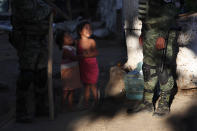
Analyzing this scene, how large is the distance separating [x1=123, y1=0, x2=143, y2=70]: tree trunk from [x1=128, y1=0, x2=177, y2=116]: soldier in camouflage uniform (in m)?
1.05

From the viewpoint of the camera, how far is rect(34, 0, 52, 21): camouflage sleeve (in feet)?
13.1

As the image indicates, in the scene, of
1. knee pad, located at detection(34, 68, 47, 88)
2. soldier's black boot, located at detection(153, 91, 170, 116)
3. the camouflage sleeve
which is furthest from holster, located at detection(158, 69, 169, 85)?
the camouflage sleeve

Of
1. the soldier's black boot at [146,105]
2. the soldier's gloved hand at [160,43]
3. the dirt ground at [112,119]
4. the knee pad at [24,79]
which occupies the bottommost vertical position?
the dirt ground at [112,119]

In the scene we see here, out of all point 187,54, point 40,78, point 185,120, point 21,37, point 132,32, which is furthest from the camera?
point 132,32

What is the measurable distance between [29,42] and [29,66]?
303 mm

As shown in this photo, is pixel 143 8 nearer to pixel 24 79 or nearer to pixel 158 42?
pixel 158 42

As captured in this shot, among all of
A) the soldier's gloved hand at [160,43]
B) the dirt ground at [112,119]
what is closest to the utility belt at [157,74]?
the soldier's gloved hand at [160,43]

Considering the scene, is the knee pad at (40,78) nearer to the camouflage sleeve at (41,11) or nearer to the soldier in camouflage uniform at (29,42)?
the soldier in camouflage uniform at (29,42)

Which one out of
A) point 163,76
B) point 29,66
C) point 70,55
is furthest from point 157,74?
point 29,66

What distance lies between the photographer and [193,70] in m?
4.77

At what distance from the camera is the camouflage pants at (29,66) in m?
4.10

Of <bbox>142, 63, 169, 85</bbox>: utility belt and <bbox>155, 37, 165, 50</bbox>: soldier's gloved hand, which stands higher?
<bbox>155, 37, 165, 50</bbox>: soldier's gloved hand

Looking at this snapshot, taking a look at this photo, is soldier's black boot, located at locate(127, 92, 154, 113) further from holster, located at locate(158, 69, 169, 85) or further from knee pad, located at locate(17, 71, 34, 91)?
knee pad, located at locate(17, 71, 34, 91)

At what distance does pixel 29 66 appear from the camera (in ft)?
13.5
